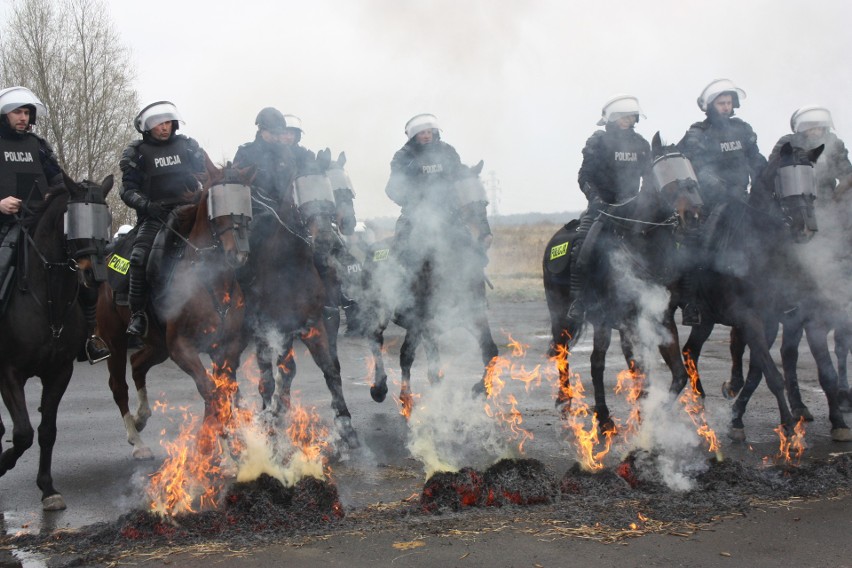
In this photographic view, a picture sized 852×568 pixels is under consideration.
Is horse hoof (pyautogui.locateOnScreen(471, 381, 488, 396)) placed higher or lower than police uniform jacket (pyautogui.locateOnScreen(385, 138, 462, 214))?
lower

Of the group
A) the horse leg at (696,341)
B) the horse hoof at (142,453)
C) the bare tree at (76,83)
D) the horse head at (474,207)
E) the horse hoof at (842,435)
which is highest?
the bare tree at (76,83)

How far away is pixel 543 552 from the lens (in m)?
5.16

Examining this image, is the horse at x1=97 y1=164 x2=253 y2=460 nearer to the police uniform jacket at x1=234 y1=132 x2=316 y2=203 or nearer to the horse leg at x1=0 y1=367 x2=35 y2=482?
the horse leg at x1=0 y1=367 x2=35 y2=482

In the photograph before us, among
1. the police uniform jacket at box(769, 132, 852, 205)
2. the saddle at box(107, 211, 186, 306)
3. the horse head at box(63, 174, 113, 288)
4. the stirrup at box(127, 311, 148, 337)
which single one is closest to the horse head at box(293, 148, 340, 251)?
the saddle at box(107, 211, 186, 306)

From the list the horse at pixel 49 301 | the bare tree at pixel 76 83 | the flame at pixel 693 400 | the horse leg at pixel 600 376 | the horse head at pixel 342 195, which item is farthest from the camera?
the bare tree at pixel 76 83

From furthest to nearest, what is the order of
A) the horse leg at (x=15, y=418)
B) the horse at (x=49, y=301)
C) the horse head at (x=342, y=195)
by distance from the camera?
the horse head at (x=342, y=195), the horse at (x=49, y=301), the horse leg at (x=15, y=418)

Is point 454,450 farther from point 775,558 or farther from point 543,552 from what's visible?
point 775,558

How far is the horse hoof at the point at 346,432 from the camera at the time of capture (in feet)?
27.7

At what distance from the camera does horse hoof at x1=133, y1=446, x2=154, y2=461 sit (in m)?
8.29

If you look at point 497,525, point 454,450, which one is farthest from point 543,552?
point 454,450

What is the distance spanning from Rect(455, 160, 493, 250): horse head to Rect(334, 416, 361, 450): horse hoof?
2704 millimetres

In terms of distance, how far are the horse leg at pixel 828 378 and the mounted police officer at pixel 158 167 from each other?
6.58 meters

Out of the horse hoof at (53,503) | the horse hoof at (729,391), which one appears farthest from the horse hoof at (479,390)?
the horse hoof at (53,503)

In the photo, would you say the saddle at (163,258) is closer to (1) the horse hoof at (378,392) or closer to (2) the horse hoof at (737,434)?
(1) the horse hoof at (378,392)
